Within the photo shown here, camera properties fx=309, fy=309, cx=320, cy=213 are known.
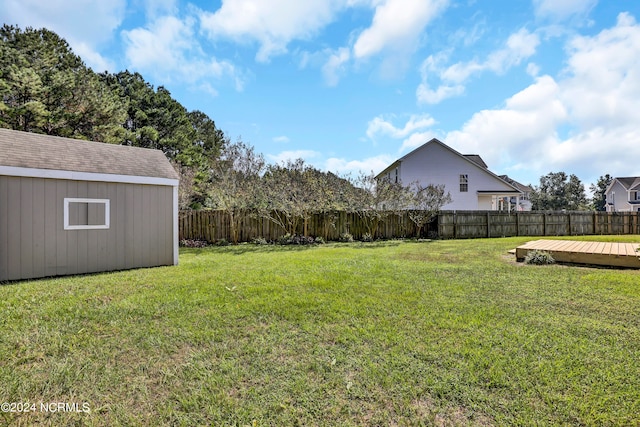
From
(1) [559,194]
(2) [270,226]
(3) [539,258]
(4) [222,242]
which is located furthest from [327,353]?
(1) [559,194]

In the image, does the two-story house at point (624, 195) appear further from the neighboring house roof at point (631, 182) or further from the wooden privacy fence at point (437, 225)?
the wooden privacy fence at point (437, 225)

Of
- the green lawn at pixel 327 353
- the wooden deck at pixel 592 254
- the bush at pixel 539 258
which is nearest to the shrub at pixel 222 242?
the green lawn at pixel 327 353

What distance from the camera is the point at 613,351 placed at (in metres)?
2.74

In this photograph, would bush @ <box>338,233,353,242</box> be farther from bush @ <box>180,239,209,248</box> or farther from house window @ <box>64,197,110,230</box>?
house window @ <box>64,197,110,230</box>

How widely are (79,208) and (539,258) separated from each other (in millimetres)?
10457

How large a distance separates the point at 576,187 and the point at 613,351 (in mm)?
52221

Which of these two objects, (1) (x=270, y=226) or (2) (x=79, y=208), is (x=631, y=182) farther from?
(2) (x=79, y=208)

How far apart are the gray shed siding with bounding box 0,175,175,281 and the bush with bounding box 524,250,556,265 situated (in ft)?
28.8

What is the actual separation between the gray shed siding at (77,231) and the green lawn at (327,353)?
162cm

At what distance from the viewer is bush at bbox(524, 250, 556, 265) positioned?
7.12m

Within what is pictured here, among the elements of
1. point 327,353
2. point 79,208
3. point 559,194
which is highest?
point 559,194

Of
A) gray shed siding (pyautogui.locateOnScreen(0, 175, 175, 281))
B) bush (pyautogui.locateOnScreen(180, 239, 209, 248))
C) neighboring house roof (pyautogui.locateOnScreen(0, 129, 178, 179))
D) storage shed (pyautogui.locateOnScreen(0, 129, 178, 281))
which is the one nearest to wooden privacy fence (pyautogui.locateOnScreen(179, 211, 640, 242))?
bush (pyautogui.locateOnScreen(180, 239, 209, 248))

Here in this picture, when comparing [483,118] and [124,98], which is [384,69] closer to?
[483,118]

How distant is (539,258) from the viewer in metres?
7.15
